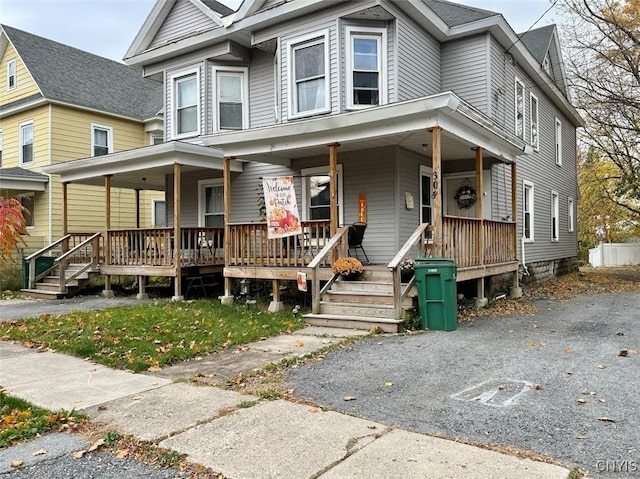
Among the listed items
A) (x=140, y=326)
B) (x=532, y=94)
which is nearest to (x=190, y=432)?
(x=140, y=326)

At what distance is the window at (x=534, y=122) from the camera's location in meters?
15.3

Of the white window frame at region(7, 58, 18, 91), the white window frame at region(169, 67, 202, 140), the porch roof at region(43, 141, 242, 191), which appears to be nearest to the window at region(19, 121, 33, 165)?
the white window frame at region(7, 58, 18, 91)

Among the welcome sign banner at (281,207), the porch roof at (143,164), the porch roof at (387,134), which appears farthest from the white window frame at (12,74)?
the welcome sign banner at (281,207)

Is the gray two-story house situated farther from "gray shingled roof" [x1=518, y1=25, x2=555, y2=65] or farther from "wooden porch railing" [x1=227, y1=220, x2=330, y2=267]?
"gray shingled roof" [x1=518, y1=25, x2=555, y2=65]

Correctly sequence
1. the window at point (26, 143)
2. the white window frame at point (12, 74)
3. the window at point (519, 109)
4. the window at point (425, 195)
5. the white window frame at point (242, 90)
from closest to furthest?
1. the window at point (425, 195)
2. the white window frame at point (242, 90)
3. the window at point (519, 109)
4. the window at point (26, 143)
5. the white window frame at point (12, 74)

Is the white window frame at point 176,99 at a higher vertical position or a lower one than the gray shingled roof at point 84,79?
lower

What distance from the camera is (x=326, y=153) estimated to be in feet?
38.1

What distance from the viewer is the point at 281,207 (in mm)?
9844

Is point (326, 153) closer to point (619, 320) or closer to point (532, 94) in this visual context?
point (619, 320)

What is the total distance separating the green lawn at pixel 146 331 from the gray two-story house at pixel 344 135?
1.19 m

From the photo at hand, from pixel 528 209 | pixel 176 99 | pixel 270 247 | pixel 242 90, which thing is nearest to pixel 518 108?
pixel 528 209

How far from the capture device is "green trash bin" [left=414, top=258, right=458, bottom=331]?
25.7 feet

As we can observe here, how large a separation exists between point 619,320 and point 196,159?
31.2 feet

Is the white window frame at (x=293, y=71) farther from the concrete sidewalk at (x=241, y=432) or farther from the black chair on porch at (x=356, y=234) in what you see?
the concrete sidewalk at (x=241, y=432)
